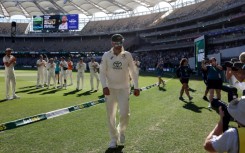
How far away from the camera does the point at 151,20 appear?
265ft

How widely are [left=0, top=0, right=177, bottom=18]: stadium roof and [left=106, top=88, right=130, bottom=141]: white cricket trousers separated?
67.8 meters

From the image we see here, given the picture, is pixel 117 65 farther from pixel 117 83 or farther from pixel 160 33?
pixel 160 33

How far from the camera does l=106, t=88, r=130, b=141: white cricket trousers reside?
607cm

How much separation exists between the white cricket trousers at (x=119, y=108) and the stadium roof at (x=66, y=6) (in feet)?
223

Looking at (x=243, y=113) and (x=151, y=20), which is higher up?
(x=151, y=20)

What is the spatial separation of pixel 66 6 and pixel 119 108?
78635mm

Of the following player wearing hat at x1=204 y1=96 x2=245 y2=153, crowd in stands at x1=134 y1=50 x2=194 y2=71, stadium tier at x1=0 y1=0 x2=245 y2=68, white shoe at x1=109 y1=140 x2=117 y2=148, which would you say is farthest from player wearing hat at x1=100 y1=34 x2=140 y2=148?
crowd in stands at x1=134 y1=50 x2=194 y2=71

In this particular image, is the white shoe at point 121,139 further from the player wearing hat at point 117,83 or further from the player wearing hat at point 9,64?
the player wearing hat at point 9,64

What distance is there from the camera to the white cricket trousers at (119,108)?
6.07 metres

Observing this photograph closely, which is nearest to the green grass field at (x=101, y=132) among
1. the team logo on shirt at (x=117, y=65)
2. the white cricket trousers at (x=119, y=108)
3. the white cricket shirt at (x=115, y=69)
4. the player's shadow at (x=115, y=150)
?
the player's shadow at (x=115, y=150)

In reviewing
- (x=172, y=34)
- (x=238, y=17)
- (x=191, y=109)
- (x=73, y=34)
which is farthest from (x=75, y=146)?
(x=73, y=34)

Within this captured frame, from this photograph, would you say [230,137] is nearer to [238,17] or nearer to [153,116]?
[153,116]

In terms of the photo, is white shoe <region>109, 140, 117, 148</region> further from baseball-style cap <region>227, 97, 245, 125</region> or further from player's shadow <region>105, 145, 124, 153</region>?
baseball-style cap <region>227, 97, 245, 125</region>

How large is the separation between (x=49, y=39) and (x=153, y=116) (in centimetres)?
8684
